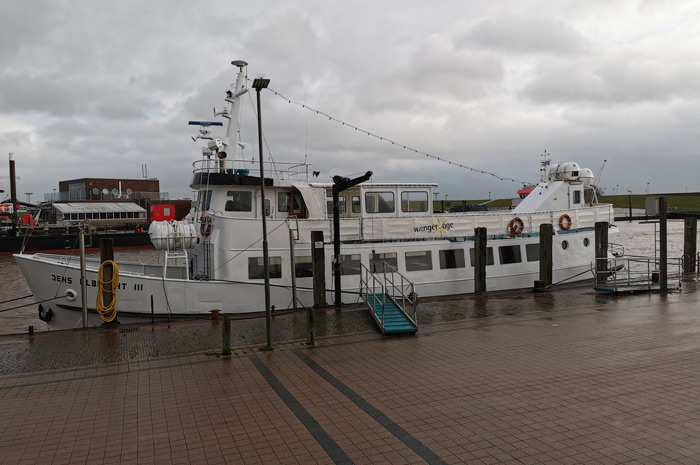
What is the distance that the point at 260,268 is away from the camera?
17.4m

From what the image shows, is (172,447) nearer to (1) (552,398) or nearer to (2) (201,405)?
(2) (201,405)

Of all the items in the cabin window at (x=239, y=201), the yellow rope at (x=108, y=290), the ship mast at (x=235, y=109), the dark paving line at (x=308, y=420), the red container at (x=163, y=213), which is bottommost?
the dark paving line at (x=308, y=420)

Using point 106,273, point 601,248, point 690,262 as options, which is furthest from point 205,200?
point 690,262

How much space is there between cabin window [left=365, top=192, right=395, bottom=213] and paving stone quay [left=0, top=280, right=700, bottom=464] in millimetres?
6181

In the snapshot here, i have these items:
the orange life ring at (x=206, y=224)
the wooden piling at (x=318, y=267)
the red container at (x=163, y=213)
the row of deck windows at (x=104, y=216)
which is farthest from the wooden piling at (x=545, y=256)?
the row of deck windows at (x=104, y=216)

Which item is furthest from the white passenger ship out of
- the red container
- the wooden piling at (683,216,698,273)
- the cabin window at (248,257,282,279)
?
the wooden piling at (683,216,698,273)

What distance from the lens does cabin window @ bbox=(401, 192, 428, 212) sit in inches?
776

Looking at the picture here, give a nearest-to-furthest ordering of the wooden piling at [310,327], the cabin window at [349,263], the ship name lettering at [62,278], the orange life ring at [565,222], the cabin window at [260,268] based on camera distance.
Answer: the wooden piling at [310,327], the ship name lettering at [62,278], the cabin window at [260,268], the cabin window at [349,263], the orange life ring at [565,222]

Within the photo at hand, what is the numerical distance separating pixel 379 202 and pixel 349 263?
2.69 m

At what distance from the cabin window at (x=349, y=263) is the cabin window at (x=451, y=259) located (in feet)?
11.8

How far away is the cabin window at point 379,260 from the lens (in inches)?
731

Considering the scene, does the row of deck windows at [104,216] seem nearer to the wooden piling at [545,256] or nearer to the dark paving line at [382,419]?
the wooden piling at [545,256]

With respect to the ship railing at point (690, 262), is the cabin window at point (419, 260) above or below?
above

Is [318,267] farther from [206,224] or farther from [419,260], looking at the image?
[419,260]
